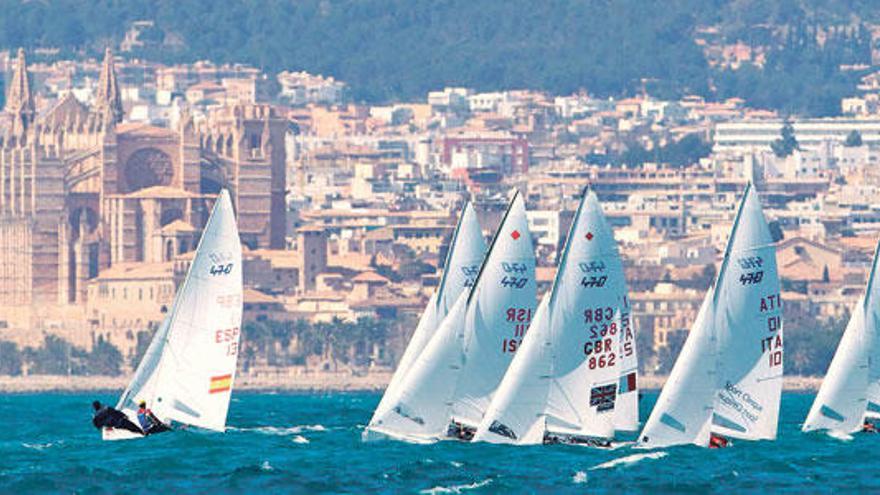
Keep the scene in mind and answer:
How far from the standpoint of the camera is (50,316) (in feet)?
587

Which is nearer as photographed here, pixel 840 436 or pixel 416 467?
pixel 416 467

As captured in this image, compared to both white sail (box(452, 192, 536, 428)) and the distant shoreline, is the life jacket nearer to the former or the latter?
white sail (box(452, 192, 536, 428))

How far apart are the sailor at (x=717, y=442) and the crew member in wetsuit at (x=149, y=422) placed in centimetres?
Result: 921

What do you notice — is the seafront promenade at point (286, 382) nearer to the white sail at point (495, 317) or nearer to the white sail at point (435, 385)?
the white sail at point (495, 317)

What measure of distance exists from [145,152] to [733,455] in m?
125

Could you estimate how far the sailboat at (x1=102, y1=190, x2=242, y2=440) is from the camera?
222 feet

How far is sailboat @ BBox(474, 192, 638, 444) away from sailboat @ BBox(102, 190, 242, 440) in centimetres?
531

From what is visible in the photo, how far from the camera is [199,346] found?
6800 cm

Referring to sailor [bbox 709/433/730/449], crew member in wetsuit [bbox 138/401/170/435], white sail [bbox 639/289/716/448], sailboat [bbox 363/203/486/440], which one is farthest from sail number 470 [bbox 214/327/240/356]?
sailor [bbox 709/433/730/449]

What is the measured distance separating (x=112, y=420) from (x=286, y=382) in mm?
100292

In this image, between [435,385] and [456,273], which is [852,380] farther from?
[435,385]

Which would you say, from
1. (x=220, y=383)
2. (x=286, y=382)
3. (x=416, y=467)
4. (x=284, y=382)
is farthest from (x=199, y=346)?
(x=286, y=382)

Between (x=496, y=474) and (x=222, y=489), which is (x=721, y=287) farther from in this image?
(x=222, y=489)

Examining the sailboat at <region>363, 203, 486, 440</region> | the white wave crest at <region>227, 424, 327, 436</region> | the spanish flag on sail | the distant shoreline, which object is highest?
the sailboat at <region>363, 203, 486, 440</region>
